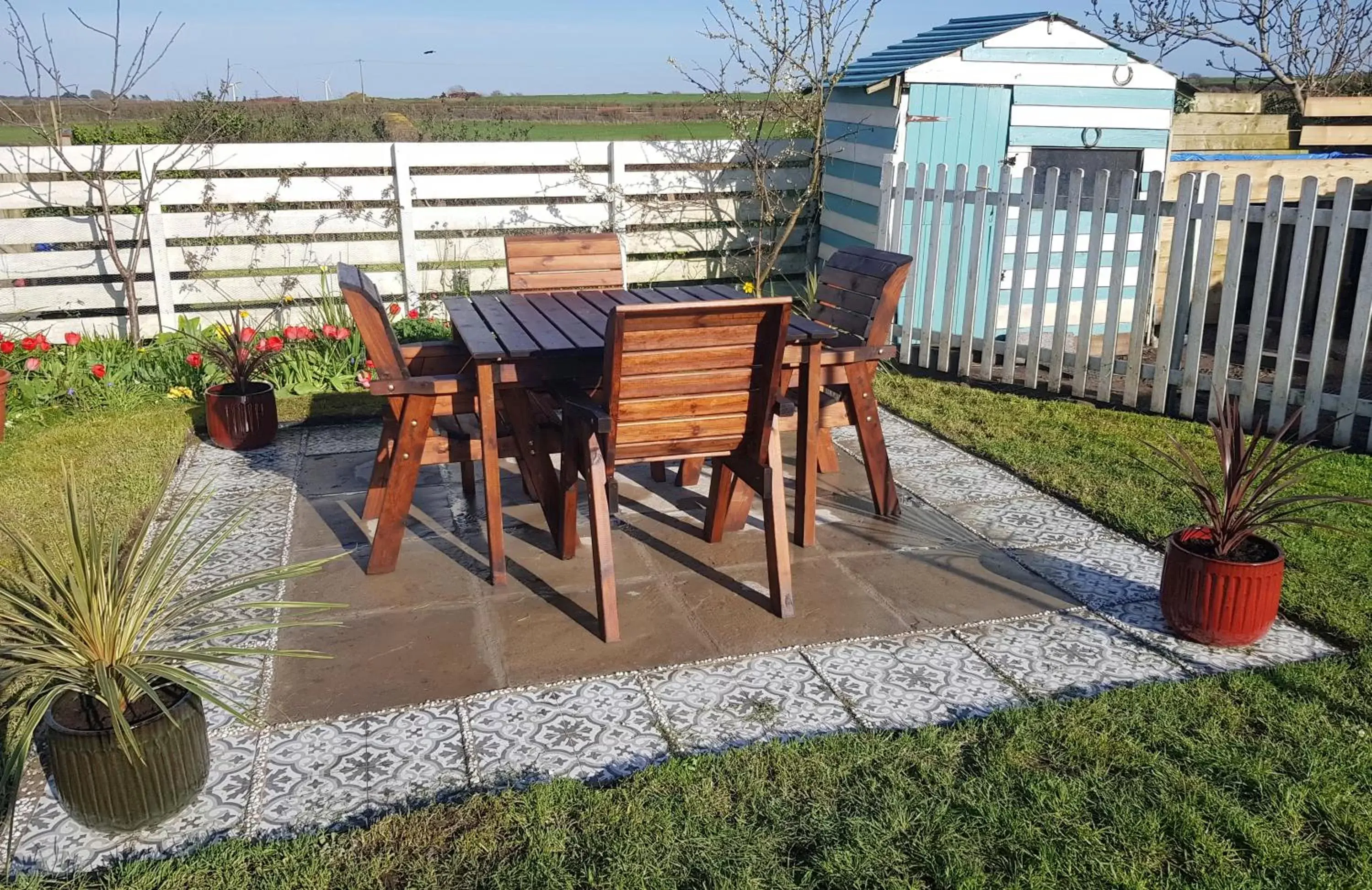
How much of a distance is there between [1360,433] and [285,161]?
7.35m

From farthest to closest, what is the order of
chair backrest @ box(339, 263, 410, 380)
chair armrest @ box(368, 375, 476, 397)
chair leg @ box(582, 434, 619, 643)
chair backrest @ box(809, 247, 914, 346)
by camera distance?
chair backrest @ box(809, 247, 914, 346)
chair armrest @ box(368, 375, 476, 397)
chair backrest @ box(339, 263, 410, 380)
chair leg @ box(582, 434, 619, 643)

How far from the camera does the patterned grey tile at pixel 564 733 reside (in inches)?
111

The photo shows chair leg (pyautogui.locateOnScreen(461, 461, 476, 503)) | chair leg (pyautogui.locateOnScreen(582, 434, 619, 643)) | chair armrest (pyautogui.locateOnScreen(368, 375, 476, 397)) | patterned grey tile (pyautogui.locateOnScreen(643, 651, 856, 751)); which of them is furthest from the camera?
chair leg (pyautogui.locateOnScreen(461, 461, 476, 503))

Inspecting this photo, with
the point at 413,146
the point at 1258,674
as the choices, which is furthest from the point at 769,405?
the point at 413,146

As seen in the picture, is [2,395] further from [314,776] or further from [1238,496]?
[1238,496]

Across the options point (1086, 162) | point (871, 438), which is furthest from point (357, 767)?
point (1086, 162)

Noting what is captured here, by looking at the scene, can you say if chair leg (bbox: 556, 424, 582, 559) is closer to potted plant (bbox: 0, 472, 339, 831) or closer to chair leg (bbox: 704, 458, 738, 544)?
chair leg (bbox: 704, 458, 738, 544)

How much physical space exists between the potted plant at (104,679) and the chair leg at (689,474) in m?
2.56

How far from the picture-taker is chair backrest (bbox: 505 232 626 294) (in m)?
5.44

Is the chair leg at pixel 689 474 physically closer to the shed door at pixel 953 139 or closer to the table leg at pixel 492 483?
the table leg at pixel 492 483

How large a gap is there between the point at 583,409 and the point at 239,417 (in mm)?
2798

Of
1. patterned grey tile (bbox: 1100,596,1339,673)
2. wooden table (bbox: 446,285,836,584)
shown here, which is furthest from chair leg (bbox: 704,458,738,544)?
patterned grey tile (bbox: 1100,596,1339,673)

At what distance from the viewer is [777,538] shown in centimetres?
368

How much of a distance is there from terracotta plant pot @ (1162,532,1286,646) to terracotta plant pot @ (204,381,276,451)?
A: 4424mm
